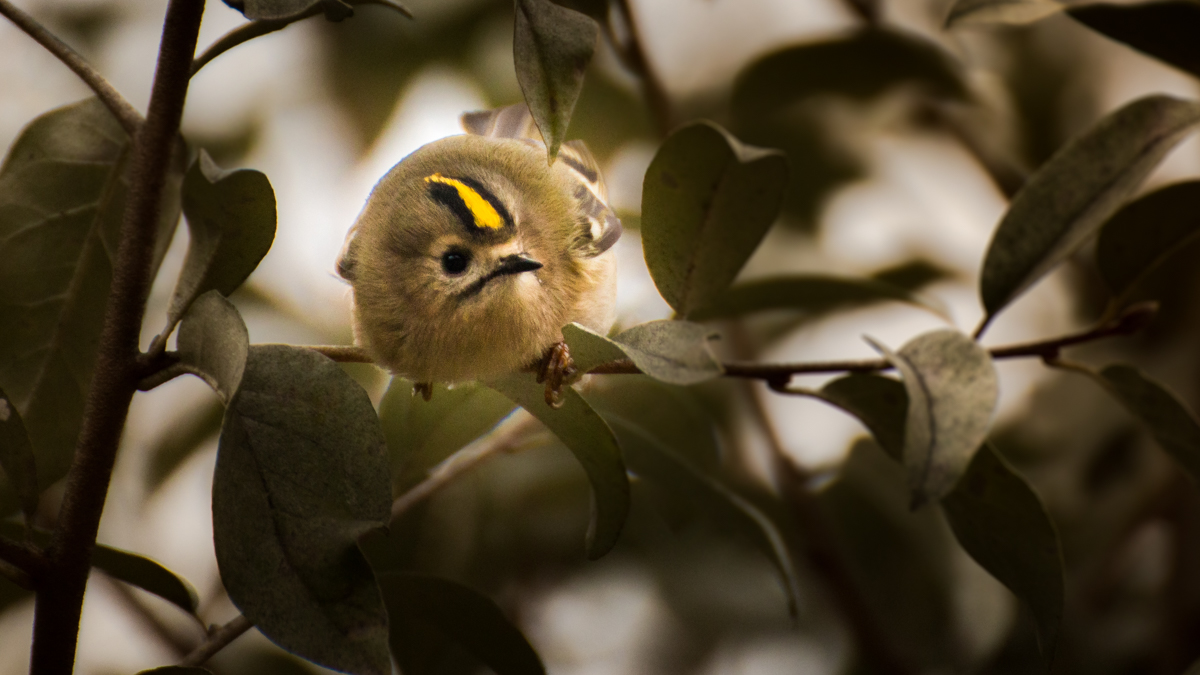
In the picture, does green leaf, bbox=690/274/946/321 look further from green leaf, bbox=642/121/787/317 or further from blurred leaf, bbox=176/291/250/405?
blurred leaf, bbox=176/291/250/405

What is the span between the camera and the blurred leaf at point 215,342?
360 millimetres

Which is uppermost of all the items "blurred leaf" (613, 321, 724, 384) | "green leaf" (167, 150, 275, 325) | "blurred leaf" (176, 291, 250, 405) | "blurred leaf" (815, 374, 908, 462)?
"green leaf" (167, 150, 275, 325)

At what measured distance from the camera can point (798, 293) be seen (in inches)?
33.1

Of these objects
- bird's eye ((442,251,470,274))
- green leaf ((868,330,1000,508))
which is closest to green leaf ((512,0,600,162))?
green leaf ((868,330,1000,508))

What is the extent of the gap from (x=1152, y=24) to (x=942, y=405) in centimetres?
38

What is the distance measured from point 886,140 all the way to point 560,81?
3.51ft

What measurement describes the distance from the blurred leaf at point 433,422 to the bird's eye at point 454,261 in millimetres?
133

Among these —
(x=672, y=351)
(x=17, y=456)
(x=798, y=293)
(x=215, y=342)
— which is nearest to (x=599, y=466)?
(x=672, y=351)

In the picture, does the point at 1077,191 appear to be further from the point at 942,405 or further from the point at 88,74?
the point at 88,74

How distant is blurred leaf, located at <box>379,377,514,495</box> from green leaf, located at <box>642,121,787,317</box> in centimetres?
24

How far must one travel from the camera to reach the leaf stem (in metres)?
0.41

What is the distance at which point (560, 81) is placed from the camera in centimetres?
42

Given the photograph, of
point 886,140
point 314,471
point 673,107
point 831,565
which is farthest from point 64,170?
point 886,140

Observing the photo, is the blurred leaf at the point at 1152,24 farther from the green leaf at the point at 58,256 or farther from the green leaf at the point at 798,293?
the green leaf at the point at 58,256
